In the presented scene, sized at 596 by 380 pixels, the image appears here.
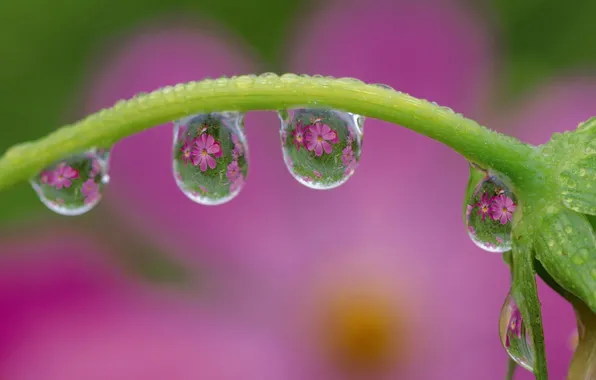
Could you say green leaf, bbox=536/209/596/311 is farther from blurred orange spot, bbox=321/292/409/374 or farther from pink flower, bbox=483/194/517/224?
blurred orange spot, bbox=321/292/409/374

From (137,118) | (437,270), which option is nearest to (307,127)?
(137,118)

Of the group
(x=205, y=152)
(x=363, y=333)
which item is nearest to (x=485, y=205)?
(x=205, y=152)

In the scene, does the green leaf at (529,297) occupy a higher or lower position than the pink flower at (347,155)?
lower

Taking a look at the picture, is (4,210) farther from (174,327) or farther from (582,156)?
(582,156)

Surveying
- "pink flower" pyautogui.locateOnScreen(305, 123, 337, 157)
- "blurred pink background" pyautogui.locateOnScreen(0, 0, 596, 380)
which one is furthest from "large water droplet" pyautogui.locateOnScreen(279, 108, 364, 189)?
"blurred pink background" pyautogui.locateOnScreen(0, 0, 596, 380)

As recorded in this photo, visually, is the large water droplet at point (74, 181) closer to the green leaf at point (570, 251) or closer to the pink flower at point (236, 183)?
the pink flower at point (236, 183)

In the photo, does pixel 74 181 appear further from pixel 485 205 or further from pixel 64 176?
pixel 485 205

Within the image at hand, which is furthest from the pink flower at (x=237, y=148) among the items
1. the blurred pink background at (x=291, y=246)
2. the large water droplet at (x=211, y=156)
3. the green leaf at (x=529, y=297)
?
the blurred pink background at (x=291, y=246)
